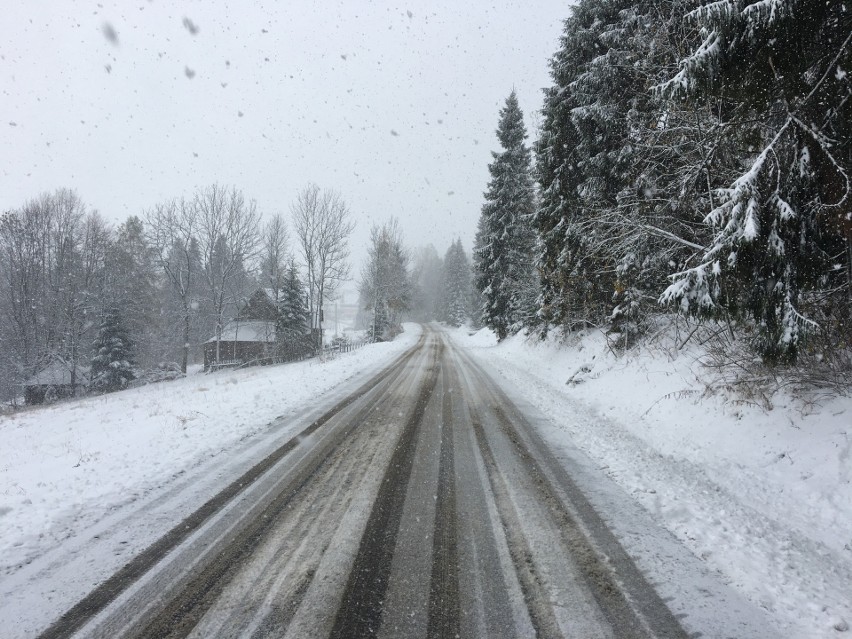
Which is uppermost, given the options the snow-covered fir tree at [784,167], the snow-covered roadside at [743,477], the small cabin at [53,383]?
the snow-covered fir tree at [784,167]

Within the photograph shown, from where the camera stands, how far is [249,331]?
122ft

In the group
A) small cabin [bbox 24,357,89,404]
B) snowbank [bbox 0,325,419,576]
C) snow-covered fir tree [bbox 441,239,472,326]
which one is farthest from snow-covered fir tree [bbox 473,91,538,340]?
snow-covered fir tree [bbox 441,239,472,326]

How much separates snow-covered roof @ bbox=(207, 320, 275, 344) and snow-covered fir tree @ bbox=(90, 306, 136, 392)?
680 cm

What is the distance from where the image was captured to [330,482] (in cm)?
475

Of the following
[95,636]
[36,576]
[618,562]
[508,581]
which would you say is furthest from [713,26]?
[36,576]

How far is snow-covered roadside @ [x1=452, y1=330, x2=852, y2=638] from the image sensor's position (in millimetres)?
3027

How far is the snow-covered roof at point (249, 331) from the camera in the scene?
1390 inches

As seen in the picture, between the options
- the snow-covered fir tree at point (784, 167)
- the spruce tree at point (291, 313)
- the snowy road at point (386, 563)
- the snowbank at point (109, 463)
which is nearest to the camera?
the snowy road at point (386, 563)

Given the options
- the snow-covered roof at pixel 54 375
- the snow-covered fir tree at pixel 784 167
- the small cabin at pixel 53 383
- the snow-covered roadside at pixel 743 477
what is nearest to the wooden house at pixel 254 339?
the small cabin at pixel 53 383

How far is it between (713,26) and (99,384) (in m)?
37.3

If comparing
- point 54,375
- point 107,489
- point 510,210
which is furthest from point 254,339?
point 107,489

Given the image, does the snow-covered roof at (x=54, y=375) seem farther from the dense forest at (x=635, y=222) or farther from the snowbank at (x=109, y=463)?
the snowbank at (x=109, y=463)

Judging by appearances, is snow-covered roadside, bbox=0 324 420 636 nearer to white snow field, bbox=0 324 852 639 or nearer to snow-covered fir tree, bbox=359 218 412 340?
white snow field, bbox=0 324 852 639

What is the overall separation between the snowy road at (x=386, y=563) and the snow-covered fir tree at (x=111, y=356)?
31148mm
